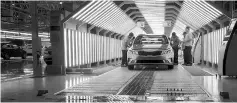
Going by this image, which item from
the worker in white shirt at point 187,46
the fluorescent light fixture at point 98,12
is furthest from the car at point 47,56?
the worker in white shirt at point 187,46

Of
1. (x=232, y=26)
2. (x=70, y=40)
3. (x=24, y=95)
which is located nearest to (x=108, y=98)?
(x=24, y=95)

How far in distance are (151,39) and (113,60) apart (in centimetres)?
863

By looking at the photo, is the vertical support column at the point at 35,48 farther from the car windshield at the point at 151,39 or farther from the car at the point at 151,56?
the car windshield at the point at 151,39

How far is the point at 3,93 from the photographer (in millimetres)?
7828

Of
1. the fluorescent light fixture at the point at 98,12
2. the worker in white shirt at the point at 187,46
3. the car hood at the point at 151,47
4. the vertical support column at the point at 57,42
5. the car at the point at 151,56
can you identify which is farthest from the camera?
the worker in white shirt at the point at 187,46

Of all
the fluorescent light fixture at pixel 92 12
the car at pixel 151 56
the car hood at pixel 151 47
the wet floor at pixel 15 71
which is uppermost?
the fluorescent light fixture at pixel 92 12

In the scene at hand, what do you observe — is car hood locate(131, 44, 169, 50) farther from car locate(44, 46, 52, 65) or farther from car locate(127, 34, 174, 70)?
car locate(44, 46, 52, 65)

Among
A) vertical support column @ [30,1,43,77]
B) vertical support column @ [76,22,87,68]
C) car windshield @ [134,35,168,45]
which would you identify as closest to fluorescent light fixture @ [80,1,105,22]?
vertical support column @ [76,22,87,68]

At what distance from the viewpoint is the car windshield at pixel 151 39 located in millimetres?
16672

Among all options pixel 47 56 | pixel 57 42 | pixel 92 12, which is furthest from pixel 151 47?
pixel 47 56

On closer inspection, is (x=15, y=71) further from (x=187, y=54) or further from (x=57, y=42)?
(x=187, y=54)

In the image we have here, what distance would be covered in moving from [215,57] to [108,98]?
10.5 meters

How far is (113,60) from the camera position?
83.4 ft

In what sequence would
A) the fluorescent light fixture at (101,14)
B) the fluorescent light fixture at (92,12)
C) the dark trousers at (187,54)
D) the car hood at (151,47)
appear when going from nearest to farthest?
the car hood at (151,47), the fluorescent light fixture at (92,12), the fluorescent light fixture at (101,14), the dark trousers at (187,54)
